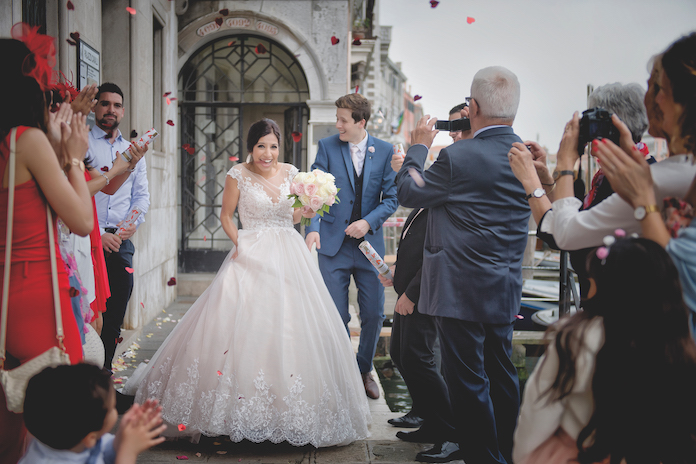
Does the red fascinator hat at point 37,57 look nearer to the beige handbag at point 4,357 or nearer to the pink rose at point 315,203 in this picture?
the beige handbag at point 4,357

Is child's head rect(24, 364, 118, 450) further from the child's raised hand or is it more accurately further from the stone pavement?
the stone pavement

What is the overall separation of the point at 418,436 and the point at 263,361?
3.60ft

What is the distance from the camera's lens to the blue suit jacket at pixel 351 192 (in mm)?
4223

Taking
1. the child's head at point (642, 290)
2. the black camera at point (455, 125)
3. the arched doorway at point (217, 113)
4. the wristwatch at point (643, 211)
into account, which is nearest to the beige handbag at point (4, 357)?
the child's head at point (642, 290)

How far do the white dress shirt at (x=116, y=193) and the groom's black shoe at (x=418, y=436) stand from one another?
250 cm

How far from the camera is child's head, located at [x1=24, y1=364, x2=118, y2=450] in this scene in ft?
5.06

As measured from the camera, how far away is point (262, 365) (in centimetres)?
A: 306

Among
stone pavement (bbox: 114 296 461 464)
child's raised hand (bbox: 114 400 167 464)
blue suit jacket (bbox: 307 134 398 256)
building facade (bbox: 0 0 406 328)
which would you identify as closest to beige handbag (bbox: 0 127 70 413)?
child's raised hand (bbox: 114 400 167 464)

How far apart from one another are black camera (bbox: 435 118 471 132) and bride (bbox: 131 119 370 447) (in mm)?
1289

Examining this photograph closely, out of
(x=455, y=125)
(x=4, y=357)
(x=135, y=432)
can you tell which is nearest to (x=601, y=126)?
(x=455, y=125)

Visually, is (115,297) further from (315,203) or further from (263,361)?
(315,203)

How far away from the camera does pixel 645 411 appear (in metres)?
1.53

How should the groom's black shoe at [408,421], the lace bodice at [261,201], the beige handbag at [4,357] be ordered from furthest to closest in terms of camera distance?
the lace bodice at [261,201] → the groom's black shoe at [408,421] → the beige handbag at [4,357]

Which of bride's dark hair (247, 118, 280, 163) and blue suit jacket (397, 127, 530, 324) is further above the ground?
bride's dark hair (247, 118, 280, 163)
